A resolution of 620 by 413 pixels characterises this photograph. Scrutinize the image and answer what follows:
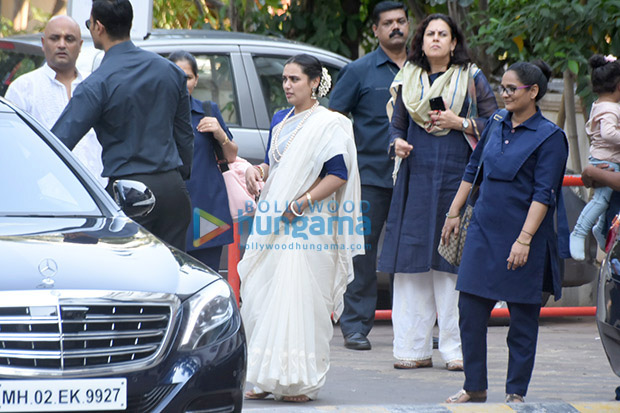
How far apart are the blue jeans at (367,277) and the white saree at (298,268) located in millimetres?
1444

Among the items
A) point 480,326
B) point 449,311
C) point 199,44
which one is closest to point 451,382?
point 449,311

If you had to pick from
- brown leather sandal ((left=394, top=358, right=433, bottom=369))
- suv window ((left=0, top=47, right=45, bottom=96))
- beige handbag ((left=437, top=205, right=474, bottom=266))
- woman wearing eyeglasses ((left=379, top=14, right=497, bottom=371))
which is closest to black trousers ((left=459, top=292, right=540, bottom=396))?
beige handbag ((left=437, top=205, right=474, bottom=266))

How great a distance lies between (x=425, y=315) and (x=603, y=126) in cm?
166

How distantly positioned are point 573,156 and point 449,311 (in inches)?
165

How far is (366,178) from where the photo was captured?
7773 millimetres

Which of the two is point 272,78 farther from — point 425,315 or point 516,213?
point 516,213

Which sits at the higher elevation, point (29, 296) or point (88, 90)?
point (88, 90)

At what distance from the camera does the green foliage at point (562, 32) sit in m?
8.73

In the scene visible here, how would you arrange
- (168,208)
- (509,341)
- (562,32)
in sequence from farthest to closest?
(562,32) → (168,208) → (509,341)

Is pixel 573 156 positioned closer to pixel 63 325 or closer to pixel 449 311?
pixel 449 311

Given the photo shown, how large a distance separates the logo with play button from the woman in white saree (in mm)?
960

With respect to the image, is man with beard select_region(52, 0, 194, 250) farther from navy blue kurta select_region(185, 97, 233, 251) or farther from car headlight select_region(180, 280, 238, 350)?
car headlight select_region(180, 280, 238, 350)

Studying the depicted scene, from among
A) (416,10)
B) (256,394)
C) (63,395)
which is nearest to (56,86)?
(256,394)

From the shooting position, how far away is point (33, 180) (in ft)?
16.4
